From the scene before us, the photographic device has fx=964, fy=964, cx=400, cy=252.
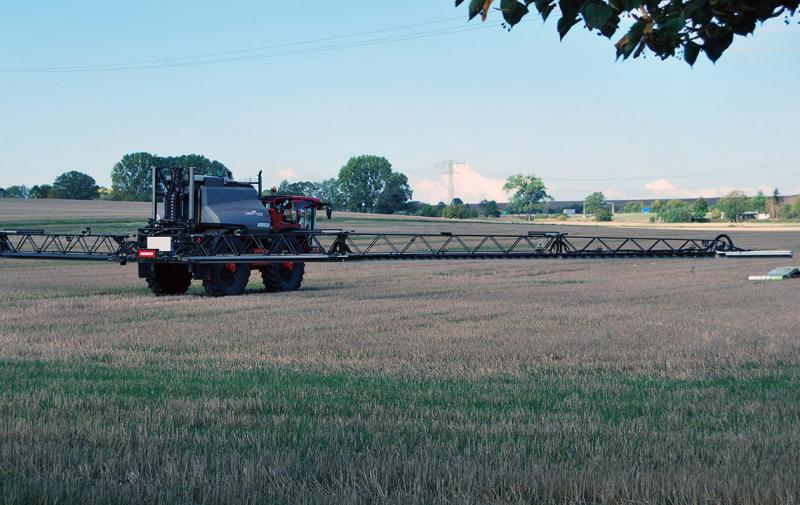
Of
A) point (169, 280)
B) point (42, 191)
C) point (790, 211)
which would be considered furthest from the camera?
point (790, 211)

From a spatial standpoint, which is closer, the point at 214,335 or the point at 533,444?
the point at 533,444

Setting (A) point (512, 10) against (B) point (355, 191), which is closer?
(A) point (512, 10)

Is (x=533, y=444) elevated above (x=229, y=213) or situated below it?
below

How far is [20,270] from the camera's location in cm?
3572

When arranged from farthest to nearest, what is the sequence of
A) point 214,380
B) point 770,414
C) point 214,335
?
point 214,335 → point 214,380 → point 770,414

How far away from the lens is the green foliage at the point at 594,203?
144750mm

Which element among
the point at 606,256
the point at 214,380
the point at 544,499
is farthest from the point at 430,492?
the point at 606,256

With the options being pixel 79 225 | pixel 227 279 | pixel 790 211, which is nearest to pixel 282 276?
pixel 227 279

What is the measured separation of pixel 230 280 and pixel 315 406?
15.2 meters

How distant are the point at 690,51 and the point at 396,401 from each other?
15.2ft

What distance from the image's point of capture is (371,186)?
10894 cm

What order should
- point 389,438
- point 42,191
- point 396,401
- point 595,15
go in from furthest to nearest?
1. point 42,191
2. point 396,401
3. point 389,438
4. point 595,15

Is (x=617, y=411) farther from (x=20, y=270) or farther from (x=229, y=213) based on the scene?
(x=20, y=270)

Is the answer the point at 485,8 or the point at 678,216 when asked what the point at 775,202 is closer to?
the point at 678,216
